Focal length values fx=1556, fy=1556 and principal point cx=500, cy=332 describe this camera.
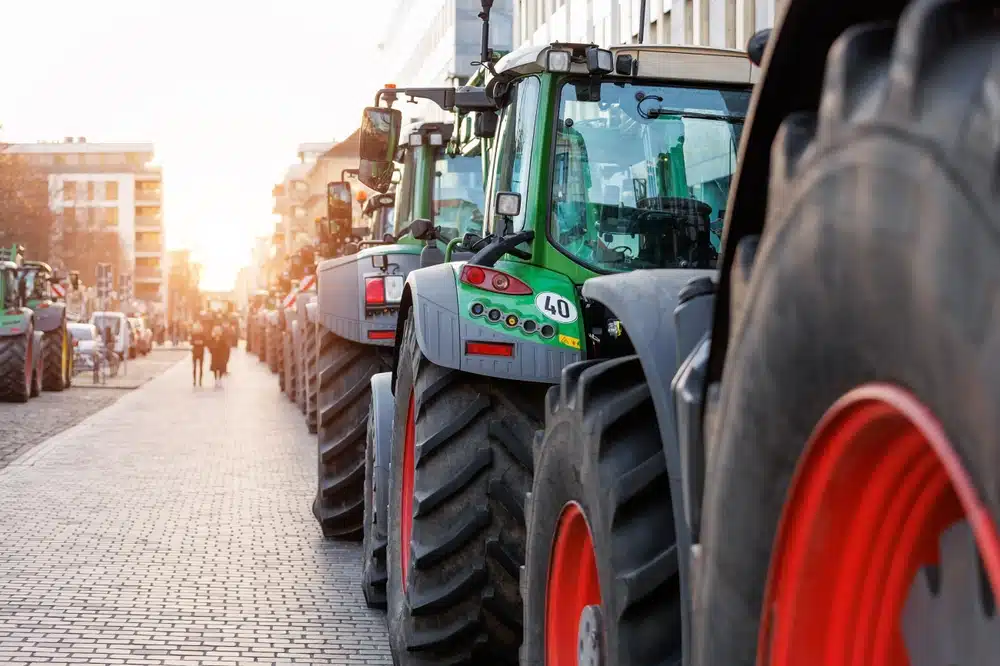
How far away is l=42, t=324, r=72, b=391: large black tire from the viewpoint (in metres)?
29.4

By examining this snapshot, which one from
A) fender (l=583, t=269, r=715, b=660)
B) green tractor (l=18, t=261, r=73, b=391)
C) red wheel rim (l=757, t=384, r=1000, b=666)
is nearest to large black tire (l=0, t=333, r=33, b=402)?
green tractor (l=18, t=261, r=73, b=391)

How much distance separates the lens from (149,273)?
162 m

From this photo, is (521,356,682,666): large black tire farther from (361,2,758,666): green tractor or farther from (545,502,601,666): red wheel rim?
(361,2,758,666): green tractor

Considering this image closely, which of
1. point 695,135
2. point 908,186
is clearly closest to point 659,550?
point 908,186

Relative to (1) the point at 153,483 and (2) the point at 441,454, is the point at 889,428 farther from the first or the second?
(1) the point at 153,483

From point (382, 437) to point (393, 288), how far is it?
2926 mm

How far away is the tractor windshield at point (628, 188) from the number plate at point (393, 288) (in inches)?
160

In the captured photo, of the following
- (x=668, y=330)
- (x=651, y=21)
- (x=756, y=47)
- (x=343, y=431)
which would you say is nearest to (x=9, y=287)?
(x=651, y=21)

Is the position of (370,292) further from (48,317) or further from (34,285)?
(34,285)

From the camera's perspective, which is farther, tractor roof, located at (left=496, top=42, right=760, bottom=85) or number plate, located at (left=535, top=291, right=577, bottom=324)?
tractor roof, located at (left=496, top=42, right=760, bottom=85)

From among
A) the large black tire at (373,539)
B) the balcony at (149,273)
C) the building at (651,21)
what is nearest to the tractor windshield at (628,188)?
the large black tire at (373,539)

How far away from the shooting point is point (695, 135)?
220 inches

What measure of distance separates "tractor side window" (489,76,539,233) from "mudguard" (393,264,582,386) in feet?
1.32

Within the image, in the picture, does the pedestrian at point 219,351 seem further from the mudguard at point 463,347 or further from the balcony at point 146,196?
the balcony at point 146,196
